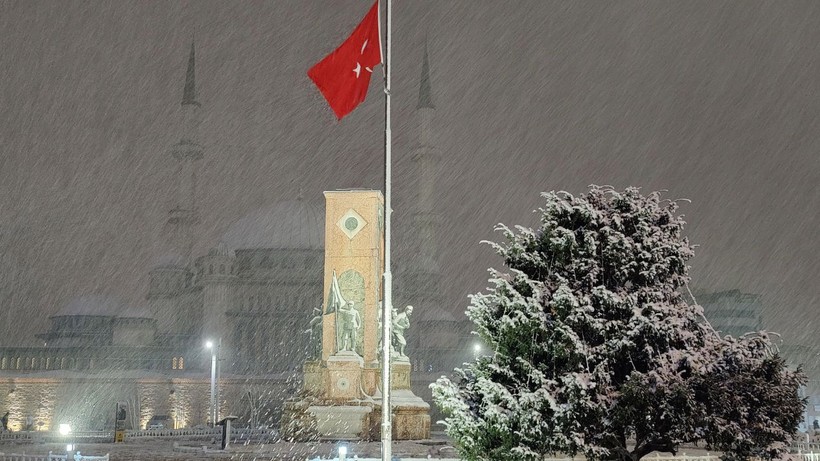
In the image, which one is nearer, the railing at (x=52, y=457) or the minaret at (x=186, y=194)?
the railing at (x=52, y=457)

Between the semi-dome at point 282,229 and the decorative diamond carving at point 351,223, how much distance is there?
3006cm

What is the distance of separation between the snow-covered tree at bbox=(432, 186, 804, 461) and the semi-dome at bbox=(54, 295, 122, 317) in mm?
51309

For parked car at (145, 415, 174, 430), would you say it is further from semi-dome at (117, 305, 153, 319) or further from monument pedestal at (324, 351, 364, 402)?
monument pedestal at (324, 351, 364, 402)

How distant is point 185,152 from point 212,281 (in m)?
10.3

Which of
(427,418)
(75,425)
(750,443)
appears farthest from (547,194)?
(75,425)

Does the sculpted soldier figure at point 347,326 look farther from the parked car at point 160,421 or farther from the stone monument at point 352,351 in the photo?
the parked car at point 160,421

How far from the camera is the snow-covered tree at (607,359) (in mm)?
10250

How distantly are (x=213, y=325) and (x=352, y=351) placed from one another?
3263 cm

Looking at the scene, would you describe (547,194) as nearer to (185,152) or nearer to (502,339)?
(502,339)

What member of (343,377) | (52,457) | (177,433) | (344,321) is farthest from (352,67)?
(177,433)

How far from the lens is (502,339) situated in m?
11.3

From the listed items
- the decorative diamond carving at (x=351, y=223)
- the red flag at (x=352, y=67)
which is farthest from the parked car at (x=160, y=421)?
the red flag at (x=352, y=67)

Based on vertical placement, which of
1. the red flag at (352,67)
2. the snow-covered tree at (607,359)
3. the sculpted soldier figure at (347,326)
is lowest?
the snow-covered tree at (607,359)

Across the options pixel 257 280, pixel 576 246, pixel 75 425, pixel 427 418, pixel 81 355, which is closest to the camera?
pixel 576 246
